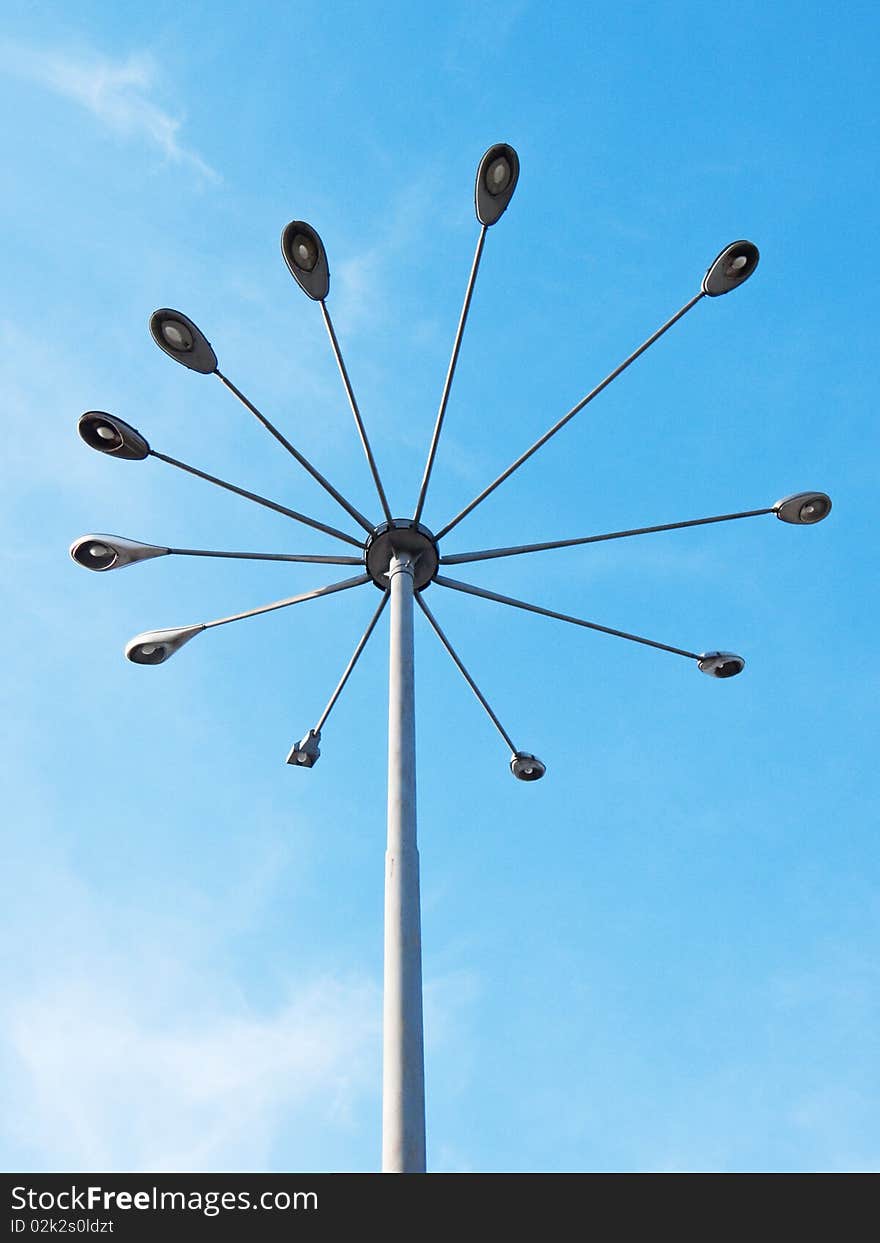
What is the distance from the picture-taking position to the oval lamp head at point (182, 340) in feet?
35.8

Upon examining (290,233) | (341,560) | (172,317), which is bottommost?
(341,560)

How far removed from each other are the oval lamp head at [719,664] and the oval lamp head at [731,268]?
11.2 ft

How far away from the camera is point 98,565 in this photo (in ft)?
38.3

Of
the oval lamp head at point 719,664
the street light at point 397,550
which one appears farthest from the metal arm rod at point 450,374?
the oval lamp head at point 719,664

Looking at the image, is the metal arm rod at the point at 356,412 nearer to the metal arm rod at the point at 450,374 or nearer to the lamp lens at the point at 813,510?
the metal arm rod at the point at 450,374

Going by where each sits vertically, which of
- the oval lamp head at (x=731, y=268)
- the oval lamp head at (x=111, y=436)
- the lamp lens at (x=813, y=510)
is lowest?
the oval lamp head at (x=111, y=436)

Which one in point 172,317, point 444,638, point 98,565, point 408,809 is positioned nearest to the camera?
point 408,809

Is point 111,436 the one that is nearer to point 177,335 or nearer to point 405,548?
point 177,335

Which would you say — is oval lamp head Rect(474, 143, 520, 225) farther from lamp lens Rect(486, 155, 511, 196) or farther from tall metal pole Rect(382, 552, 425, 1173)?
tall metal pole Rect(382, 552, 425, 1173)

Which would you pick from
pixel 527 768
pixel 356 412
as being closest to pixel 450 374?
pixel 356 412
